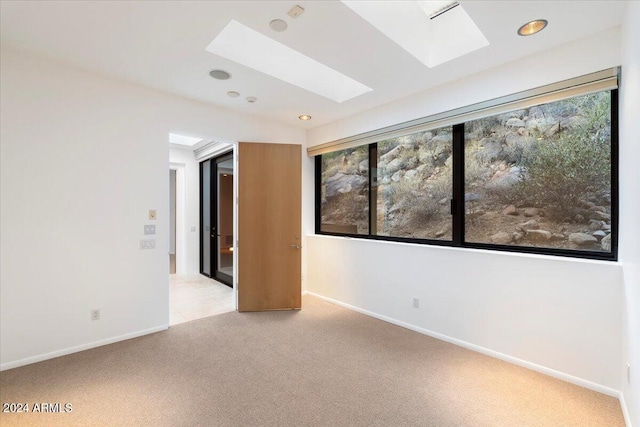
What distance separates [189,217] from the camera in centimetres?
605

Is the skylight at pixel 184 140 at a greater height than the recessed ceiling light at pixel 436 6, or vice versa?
the recessed ceiling light at pixel 436 6

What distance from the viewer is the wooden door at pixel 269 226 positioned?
13.0 feet

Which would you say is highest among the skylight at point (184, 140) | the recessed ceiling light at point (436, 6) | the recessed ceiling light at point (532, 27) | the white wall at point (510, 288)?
the recessed ceiling light at point (436, 6)

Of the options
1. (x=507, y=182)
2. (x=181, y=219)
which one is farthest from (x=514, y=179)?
(x=181, y=219)

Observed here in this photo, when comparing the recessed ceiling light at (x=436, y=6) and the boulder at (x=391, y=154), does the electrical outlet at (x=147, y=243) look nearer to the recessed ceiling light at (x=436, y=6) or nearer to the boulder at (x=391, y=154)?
the boulder at (x=391, y=154)

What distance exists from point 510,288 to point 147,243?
11.8 ft

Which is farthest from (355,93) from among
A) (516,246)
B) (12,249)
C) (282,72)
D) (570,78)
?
(12,249)

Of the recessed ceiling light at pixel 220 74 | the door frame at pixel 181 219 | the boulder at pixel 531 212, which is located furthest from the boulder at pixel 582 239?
the door frame at pixel 181 219

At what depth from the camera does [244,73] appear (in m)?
2.82

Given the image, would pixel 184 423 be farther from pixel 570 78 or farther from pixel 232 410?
pixel 570 78

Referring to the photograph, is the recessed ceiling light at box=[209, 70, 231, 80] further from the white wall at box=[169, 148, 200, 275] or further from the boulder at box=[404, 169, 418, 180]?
the white wall at box=[169, 148, 200, 275]

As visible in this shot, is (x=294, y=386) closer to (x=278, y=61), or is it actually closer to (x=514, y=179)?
(x=514, y=179)

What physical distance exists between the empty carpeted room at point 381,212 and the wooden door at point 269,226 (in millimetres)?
153

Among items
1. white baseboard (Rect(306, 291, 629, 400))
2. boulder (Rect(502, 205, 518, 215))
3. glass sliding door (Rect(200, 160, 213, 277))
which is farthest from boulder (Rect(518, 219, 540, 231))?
glass sliding door (Rect(200, 160, 213, 277))
